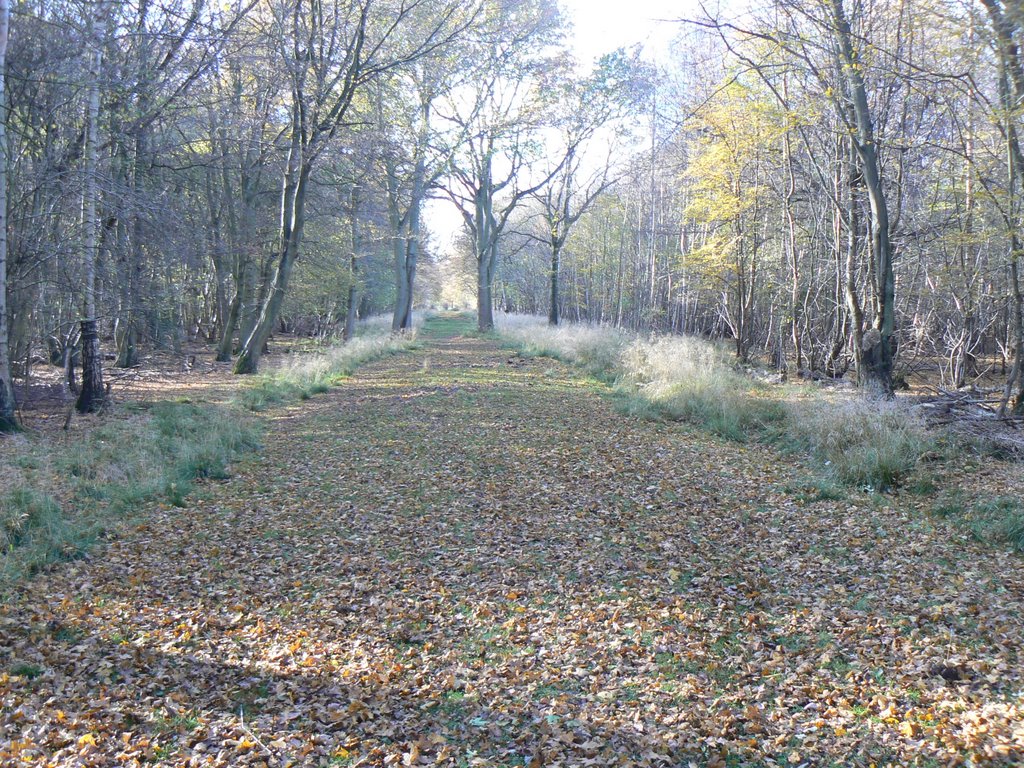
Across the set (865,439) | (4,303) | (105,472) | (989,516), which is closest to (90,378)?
(4,303)

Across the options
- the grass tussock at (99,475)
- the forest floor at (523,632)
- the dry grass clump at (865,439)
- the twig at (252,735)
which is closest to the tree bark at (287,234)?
the grass tussock at (99,475)

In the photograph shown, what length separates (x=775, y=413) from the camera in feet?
36.8

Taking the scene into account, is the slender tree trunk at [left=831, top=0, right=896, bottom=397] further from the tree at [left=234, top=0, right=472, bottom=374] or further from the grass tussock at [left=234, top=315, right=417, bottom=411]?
the grass tussock at [left=234, top=315, right=417, bottom=411]

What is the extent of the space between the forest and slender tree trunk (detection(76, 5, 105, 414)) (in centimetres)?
7

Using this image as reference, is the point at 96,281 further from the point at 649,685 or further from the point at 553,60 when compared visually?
the point at 553,60

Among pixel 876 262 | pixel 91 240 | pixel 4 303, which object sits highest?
pixel 91 240

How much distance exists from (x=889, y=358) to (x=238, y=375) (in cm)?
1458

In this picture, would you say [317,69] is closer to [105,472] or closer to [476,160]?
[105,472]

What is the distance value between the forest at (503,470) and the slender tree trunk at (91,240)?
7 cm

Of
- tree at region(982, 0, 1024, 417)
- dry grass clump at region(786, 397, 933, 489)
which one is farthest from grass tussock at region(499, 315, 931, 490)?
tree at region(982, 0, 1024, 417)

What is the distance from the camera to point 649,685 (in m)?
4.14

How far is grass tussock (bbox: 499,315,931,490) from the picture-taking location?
7.96 meters

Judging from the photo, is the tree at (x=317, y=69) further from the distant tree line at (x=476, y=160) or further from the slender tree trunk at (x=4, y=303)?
the slender tree trunk at (x=4, y=303)

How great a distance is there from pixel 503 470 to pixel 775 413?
16.2 feet
